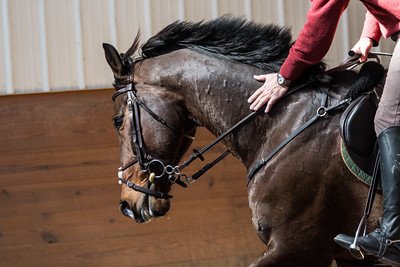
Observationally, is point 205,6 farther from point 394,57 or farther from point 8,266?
point 394,57

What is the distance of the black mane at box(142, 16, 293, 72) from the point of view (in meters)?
3.78

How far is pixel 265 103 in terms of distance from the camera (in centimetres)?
366

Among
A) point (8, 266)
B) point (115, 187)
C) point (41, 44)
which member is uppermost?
point (41, 44)

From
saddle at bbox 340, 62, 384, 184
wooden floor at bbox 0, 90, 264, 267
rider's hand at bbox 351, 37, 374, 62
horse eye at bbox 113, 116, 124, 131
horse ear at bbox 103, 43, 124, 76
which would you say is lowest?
wooden floor at bbox 0, 90, 264, 267

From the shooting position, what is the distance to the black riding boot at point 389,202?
3.26m

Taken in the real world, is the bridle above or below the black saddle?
below

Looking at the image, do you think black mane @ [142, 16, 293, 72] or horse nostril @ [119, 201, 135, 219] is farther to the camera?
horse nostril @ [119, 201, 135, 219]

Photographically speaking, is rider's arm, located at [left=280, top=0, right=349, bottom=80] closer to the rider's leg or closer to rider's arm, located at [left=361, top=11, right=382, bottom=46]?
the rider's leg

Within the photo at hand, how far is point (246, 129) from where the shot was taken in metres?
3.73

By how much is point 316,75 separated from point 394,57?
16.2 inches

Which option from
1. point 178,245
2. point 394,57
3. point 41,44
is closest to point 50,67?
point 41,44

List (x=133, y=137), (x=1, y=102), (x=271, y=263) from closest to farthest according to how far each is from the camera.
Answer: (x=271, y=263)
(x=133, y=137)
(x=1, y=102)

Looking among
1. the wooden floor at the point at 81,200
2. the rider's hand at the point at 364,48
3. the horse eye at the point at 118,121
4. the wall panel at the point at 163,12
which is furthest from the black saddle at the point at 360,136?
the wall panel at the point at 163,12

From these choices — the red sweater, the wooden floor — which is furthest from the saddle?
the wooden floor
